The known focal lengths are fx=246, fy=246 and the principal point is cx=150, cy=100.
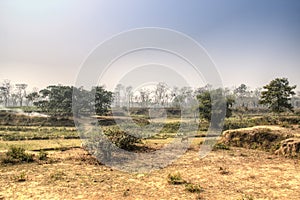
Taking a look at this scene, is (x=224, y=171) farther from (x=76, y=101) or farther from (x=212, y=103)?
(x=76, y=101)

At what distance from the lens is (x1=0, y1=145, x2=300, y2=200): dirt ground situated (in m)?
8.51

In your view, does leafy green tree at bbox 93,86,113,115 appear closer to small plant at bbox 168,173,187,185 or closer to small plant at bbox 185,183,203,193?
small plant at bbox 168,173,187,185

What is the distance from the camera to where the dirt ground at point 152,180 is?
851 centimetres

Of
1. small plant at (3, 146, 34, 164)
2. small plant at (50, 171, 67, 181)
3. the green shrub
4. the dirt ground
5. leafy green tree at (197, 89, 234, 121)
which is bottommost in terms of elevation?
the dirt ground

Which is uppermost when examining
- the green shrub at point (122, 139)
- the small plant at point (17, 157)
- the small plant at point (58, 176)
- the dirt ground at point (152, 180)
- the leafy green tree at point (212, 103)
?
the leafy green tree at point (212, 103)

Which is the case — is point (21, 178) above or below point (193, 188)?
above

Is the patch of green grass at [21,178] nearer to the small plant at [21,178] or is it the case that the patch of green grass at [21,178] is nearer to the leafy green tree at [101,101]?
the small plant at [21,178]

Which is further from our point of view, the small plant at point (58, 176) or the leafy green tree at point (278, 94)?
the leafy green tree at point (278, 94)

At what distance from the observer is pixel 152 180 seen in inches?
405

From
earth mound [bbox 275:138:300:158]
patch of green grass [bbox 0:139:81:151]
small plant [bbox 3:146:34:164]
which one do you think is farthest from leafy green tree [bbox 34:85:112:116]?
earth mound [bbox 275:138:300:158]

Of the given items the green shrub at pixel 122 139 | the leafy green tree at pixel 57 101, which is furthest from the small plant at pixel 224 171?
the leafy green tree at pixel 57 101

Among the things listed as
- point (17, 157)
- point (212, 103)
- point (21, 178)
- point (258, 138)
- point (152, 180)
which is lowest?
point (152, 180)

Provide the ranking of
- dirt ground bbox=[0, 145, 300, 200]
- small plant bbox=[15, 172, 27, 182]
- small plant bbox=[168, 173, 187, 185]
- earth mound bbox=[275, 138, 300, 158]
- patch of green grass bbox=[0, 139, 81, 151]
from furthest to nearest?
patch of green grass bbox=[0, 139, 81, 151], earth mound bbox=[275, 138, 300, 158], small plant bbox=[168, 173, 187, 185], small plant bbox=[15, 172, 27, 182], dirt ground bbox=[0, 145, 300, 200]

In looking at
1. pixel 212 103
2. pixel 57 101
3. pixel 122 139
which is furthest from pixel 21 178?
pixel 57 101
